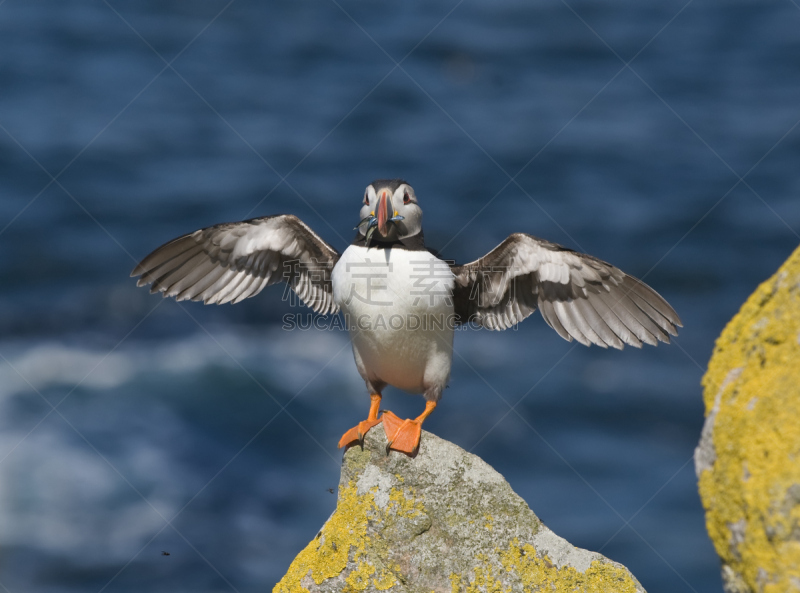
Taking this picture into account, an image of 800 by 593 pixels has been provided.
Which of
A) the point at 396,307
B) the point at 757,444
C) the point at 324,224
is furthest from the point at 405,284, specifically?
the point at 324,224

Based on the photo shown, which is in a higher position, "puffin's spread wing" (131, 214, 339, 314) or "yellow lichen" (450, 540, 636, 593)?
"puffin's spread wing" (131, 214, 339, 314)

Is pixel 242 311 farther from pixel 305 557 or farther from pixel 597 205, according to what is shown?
pixel 305 557

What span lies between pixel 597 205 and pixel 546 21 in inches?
725

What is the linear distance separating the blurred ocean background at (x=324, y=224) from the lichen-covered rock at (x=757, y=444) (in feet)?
33.3

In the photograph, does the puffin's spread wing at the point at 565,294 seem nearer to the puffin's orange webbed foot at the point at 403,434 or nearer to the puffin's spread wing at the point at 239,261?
the puffin's spread wing at the point at 239,261

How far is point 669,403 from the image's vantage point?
82.4 ft

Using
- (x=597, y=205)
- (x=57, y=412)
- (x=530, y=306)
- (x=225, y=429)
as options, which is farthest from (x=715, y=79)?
(x=530, y=306)

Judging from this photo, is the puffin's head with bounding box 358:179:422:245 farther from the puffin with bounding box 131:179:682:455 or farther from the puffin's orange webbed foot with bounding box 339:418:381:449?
the puffin's orange webbed foot with bounding box 339:418:381:449

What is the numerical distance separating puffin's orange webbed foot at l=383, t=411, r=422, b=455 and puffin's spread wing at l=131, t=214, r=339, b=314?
1.72 m

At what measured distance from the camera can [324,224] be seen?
2850 centimetres

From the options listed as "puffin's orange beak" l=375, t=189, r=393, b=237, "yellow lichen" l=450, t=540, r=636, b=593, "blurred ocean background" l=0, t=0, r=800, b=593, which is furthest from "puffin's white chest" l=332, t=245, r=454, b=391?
"blurred ocean background" l=0, t=0, r=800, b=593

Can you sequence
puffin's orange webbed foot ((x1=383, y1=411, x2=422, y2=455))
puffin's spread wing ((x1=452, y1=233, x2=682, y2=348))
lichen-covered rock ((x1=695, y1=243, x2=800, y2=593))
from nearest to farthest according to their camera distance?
lichen-covered rock ((x1=695, y1=243, x2=800, y2=593)) < puffin's orange webbed foot ((x1=383, y1=411, x2=422, y2=455)) < puffin's spread wing ((x1=452, y1=233, x2=682, y2=348))

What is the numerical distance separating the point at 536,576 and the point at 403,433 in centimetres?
151

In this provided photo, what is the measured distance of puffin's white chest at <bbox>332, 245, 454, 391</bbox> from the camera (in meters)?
7.54
